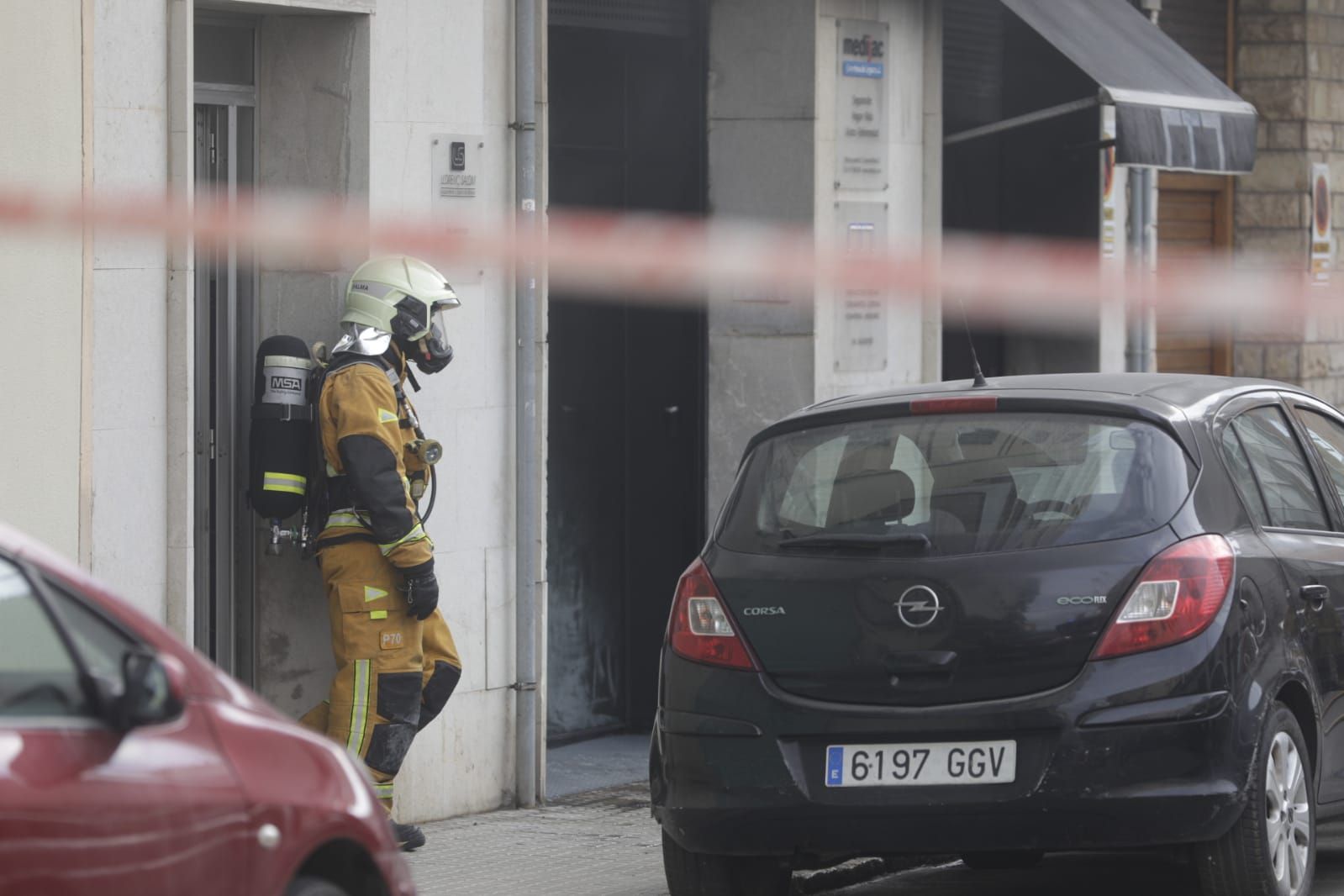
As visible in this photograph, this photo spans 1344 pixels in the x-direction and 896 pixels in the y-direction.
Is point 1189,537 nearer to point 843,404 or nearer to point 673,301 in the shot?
point 843,404

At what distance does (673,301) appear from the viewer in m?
11.5

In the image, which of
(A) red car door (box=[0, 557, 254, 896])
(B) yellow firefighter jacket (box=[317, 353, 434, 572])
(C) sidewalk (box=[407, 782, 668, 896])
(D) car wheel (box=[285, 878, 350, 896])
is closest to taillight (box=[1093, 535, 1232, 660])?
(C) sidewalk (box=[407, 782, 668, 896])

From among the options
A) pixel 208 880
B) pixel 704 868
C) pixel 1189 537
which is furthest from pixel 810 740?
pixel 208 880

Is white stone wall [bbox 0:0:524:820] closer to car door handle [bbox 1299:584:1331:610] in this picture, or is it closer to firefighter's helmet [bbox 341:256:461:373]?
firefighter's helmet [bbox 341:256:461:373]

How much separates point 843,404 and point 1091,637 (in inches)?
46.4

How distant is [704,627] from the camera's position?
6543 millimetres

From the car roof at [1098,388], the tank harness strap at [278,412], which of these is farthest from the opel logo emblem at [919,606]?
the tank harness strap at [278,412]

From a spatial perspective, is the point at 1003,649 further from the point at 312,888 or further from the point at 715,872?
the point at 312,888

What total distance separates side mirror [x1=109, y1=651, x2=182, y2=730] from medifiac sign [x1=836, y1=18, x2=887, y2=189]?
7.64m

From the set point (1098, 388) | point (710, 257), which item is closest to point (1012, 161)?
point (710, 257)

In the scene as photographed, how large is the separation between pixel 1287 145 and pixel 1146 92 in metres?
4.41

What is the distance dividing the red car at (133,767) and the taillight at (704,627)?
2017 mm

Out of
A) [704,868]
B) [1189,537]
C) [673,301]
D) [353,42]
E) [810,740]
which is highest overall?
[353,42]

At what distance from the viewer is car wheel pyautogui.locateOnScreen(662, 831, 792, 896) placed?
671cm
